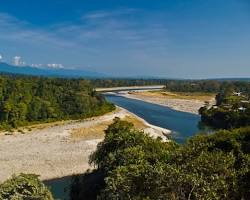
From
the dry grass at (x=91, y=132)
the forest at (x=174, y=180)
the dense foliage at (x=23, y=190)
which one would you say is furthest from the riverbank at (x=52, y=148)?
the forest at (x=174, y=180)

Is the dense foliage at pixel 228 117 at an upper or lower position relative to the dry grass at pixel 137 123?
upper

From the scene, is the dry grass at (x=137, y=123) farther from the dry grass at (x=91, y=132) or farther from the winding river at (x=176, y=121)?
the winding river at (x=176, y=121)

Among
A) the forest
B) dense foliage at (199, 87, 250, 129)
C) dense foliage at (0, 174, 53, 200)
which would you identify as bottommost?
dense foliage at (199, 87, 250, 129)

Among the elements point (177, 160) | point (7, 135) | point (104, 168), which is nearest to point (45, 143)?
point (7, 135)

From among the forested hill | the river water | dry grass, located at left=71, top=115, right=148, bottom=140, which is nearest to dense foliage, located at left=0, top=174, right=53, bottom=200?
the river water

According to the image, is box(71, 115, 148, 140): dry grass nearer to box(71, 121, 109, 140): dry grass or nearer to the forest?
box(71, 121, 109, 140): dry grass
